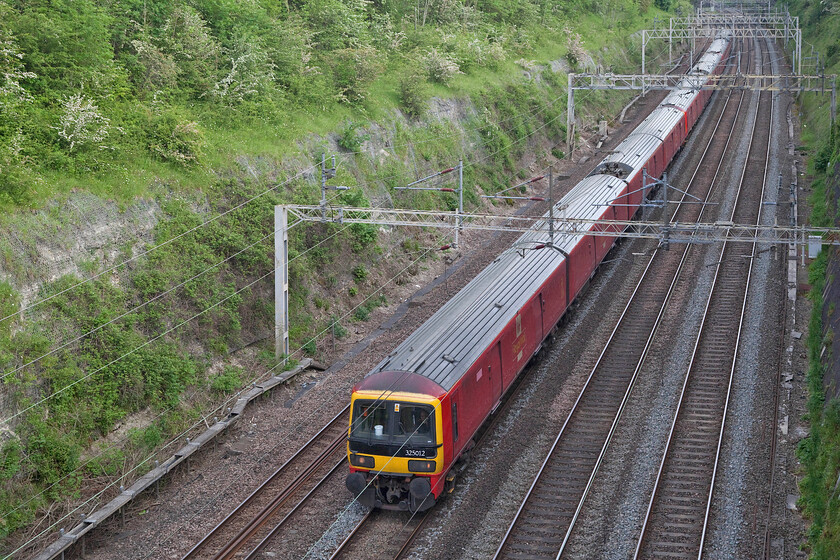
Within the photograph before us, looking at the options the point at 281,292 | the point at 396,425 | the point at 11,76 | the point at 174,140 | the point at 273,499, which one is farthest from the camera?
the point at 174,140

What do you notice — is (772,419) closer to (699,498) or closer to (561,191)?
(699,498)

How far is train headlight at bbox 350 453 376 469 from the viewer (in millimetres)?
15961

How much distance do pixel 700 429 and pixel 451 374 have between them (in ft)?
23.1

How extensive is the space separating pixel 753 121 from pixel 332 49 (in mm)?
29858

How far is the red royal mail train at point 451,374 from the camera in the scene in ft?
51.9

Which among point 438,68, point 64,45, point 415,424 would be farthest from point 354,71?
point 415,424

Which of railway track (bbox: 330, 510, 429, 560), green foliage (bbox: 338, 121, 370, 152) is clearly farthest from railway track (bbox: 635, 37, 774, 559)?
green foliage (bbox: 338, 121, 370, 152)

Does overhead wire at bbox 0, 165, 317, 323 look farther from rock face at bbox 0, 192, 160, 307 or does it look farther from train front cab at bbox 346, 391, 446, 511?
train front cab at bbox 346, 391, 446, 511

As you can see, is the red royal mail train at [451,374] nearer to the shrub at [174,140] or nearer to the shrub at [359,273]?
the shrub at [359,273]

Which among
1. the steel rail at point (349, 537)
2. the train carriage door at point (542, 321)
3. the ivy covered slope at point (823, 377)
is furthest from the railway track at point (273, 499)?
the ivy covered slope at point (823, 377)

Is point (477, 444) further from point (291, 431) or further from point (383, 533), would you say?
point (291, 431)

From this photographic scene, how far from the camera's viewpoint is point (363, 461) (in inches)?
632

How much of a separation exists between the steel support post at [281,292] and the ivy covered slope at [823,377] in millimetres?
13789

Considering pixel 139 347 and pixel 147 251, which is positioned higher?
pixel 147 251
